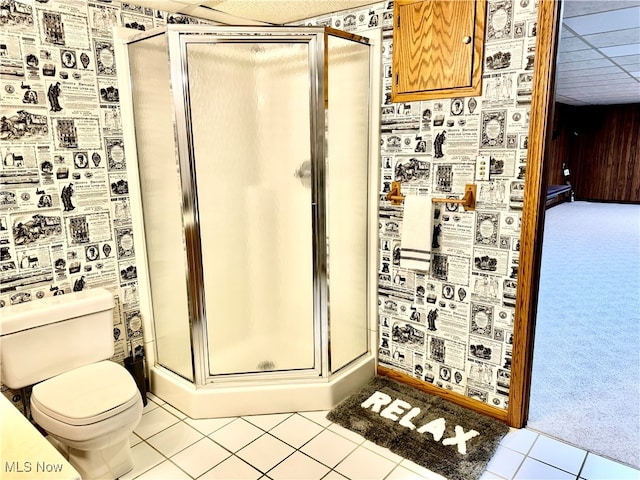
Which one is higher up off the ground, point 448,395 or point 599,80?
point 599,80

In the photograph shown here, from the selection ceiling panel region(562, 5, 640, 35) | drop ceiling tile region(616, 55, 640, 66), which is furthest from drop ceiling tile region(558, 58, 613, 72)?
ceiling panel region(562, 5, 640, 35)

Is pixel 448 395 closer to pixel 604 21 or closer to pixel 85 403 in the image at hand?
pixel 85 403

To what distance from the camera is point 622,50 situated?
4.36 meters

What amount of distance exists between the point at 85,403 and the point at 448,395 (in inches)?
70.9

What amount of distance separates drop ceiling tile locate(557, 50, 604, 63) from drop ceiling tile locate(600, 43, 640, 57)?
0.28 ft

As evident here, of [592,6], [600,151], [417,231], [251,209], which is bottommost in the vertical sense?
[417,231]

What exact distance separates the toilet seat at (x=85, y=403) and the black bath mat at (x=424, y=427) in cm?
102

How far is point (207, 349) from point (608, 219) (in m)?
8.11

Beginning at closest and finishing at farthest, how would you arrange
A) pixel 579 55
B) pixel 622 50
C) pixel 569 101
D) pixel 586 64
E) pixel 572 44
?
pixel 572 44, pixel 622 50, pixel 579 55, pixel 586 64, pixel 569 101

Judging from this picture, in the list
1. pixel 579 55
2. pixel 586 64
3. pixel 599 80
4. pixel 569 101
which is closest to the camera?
pixel 579 55

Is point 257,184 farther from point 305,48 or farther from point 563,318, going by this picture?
point 563,318

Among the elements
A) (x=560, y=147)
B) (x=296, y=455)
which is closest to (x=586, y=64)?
(x=296, y=455)

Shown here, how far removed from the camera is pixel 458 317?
2365 millimetres

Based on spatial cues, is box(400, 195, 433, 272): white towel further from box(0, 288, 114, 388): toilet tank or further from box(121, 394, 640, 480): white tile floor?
box(0, 288, 114, 388): toilet tank
